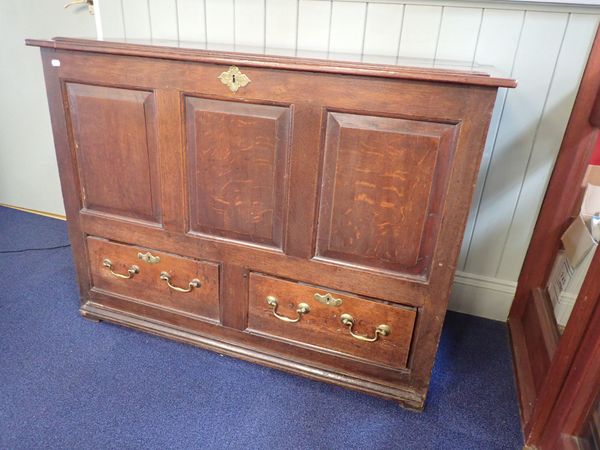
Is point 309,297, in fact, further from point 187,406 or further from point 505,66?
point 505,66

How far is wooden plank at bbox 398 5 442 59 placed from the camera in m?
1.47

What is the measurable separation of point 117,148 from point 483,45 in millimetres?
1238

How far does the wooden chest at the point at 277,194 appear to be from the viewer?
1088mm

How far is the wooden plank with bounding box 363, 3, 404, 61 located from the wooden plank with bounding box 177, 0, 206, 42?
0.64 metres

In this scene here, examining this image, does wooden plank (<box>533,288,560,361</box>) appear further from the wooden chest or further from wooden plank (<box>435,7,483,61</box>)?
wooden plank (<box>435,7,483,61</box>)

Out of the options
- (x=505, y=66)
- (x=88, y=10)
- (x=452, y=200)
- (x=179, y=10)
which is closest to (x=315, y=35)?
(x=179, y=10)

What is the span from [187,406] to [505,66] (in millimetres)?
1506

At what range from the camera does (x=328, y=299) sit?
4.38 feet

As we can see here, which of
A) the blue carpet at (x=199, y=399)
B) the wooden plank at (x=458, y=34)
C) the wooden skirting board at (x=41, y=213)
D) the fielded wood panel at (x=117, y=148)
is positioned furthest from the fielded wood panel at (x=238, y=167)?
the wooden skirting board at (x=41, y=213)

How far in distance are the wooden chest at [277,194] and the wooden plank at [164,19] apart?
1.85 feet

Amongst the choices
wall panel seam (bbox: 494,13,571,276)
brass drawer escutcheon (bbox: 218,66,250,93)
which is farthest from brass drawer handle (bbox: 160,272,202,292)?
wall panel seam (bbox: 494,13,571,276)

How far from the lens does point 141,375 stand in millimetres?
1444

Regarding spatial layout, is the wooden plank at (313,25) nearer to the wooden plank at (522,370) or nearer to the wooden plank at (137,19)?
the wooden plank at (137,19)

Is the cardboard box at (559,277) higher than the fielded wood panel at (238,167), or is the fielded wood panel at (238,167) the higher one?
the fielded wood panel at (238,167)
